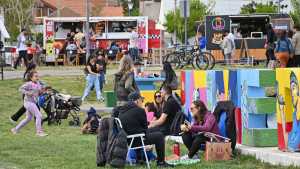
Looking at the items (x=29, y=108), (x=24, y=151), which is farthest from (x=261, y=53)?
(x=24, y=151)

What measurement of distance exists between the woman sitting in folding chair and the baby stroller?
701cm

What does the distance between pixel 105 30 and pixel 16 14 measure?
98.8ft

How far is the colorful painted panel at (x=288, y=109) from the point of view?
39.2 ft

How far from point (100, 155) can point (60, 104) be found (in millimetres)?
7681

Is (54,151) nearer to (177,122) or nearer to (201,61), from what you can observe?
(177,122)

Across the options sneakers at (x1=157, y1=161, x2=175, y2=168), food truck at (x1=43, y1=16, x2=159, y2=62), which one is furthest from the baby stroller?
food truck at (x1=43, y1=16, x2=159, y2=62)

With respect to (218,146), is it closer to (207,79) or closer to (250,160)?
(250,160)

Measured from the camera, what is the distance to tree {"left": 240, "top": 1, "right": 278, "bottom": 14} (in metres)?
63.7

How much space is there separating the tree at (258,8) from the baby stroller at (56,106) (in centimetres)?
4495

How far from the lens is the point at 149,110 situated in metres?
15.8

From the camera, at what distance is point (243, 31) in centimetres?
4019

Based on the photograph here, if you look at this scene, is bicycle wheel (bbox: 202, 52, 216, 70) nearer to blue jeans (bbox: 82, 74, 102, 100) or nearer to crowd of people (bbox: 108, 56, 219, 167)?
blue jeans (bbox: 82, 74, 102, 100)

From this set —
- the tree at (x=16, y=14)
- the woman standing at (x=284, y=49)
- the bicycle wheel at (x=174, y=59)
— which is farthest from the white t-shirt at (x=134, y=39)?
the tree at (x=16, y=14)

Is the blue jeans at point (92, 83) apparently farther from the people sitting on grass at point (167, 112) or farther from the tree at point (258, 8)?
the tree at point (258, 8)
